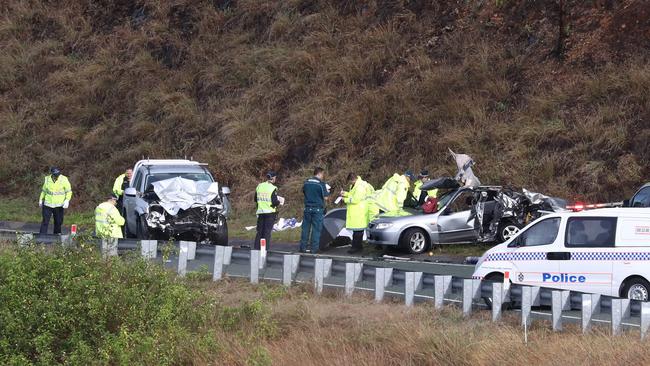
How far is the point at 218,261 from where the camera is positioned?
18.8 metres

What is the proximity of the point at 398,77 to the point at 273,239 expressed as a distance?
788 centimetres

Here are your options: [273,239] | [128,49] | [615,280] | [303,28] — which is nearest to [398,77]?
[303,28]

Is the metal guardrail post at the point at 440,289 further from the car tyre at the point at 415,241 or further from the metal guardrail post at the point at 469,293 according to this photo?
the car tyre at the point at 415,241

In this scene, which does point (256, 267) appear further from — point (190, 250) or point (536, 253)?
point (536, 253)

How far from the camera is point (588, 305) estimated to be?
Answer: 14.4 meters

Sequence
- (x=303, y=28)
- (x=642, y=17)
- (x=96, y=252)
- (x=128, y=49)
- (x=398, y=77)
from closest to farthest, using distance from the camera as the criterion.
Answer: (x=96, y=252)
(x=642, y=17)
(x=398, y=77)
(x=303, y=28)
(x=128, y=49)

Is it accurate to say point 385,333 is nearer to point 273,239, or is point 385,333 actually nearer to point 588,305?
point 588,305

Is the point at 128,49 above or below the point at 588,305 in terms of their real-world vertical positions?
above

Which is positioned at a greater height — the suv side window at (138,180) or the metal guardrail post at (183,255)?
the suv side window at (138,180)

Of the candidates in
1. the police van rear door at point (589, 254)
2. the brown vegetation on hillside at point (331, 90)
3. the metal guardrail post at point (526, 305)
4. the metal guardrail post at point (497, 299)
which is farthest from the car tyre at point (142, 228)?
the metal guardrail post at point (526, 305)

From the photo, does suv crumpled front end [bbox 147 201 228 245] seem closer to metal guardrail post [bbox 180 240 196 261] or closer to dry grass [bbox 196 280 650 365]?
metal guardrail post [bbox 180 240 196 261]

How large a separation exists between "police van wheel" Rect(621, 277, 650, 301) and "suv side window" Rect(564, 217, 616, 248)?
0.60 m

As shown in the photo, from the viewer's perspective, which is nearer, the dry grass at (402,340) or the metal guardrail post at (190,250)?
the dry grass at (402,340)

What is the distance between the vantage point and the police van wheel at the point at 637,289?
16078 mm
